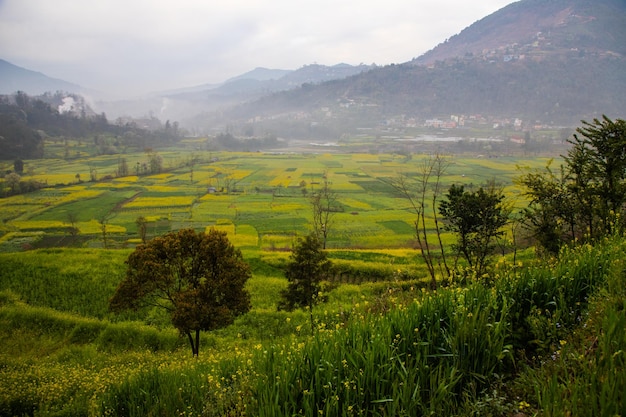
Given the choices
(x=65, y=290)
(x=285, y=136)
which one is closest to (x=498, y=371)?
(x=65, y=290)

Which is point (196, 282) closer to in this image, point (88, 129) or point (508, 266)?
point (508, 266)

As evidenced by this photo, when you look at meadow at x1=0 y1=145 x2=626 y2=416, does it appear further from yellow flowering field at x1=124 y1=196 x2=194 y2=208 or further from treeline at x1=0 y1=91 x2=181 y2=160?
treeline at x1=0 y1=91 x2=181 y2=160

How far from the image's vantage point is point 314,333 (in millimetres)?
4375

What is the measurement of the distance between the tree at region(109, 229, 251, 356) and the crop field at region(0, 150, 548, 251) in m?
15.8

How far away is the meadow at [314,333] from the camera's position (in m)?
3.38

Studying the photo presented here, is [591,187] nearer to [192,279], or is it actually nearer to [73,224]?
[192,279]

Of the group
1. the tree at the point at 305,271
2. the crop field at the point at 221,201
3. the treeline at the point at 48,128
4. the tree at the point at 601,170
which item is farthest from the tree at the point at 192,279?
the treeline at the point at 48,128

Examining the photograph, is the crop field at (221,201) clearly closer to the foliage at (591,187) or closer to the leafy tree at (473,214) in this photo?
the foliage at (591,187)

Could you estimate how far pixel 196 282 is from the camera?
44.7 ft

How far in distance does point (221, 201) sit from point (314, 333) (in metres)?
59.2

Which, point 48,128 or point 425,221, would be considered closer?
point 425,221

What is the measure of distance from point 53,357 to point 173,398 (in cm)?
1458

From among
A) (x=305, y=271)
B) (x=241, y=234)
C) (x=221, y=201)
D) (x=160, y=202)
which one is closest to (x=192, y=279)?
(x=305, y=271)

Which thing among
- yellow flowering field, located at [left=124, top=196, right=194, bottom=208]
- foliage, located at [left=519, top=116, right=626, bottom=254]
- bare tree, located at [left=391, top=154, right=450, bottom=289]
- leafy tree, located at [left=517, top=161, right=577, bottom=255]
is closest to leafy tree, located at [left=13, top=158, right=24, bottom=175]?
yellow flowering field, located at [left=124, top=196, right=194, bottom=208]
